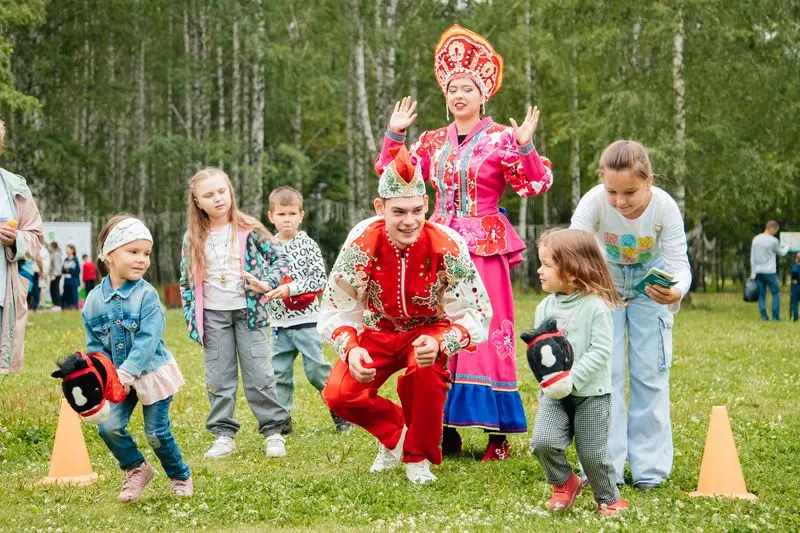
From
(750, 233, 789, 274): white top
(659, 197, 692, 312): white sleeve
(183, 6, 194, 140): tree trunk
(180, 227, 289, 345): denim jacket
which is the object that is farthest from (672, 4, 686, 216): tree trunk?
(659, 197, 692, 312): white sleeve

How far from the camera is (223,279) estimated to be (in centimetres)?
719

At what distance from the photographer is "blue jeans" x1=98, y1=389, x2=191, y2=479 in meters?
5.59

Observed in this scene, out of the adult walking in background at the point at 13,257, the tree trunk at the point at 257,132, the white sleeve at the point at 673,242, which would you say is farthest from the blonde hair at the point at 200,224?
the tree trunk at the point at 257,132

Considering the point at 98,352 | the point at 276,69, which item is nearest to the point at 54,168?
the point at 276,69

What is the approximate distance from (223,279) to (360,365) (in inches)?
68.9

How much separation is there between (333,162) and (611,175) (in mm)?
38546

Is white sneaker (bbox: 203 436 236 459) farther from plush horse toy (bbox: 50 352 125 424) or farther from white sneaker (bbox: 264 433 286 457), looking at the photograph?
plush horse toy (bbox: 50 352 125 424)

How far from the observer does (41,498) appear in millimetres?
5941

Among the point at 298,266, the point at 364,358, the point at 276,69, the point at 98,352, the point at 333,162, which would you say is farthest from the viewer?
the point at 333,162

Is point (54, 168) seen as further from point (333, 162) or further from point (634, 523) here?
point (634, 523)

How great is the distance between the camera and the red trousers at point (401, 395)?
6.08 meters

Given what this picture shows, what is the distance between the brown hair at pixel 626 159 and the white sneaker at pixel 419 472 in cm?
209

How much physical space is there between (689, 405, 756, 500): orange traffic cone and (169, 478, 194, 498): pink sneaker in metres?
2.88

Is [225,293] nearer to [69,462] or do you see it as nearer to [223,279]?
[223,279]
